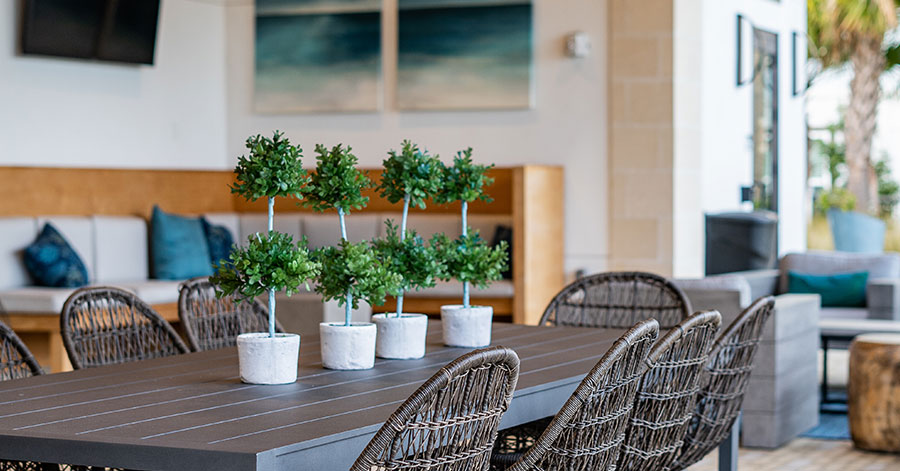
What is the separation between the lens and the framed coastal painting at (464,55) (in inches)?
292

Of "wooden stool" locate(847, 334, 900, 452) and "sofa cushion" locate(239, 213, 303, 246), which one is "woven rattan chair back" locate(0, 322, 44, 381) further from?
"sofa cushion" locate(239, 213, 303, 246)

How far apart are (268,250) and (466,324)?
0.81 m

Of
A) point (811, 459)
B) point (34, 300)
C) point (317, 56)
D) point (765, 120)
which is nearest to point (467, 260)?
point (811, 459)

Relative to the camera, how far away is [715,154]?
782 centimetres

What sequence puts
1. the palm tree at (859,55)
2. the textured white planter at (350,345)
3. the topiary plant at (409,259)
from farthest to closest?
the palm tree at (859,55)
the topiary plant at (409,259)
the textured white planter at (350,345)

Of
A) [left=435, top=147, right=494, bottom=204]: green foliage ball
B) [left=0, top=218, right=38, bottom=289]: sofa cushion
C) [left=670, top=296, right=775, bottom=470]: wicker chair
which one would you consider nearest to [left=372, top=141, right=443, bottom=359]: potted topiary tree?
[left=435, top=147, right=494, bottom=204]: green foliage ball

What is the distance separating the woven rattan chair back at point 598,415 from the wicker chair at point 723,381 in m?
0.61

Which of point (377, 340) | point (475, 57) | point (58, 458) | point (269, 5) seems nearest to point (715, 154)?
point (475, 57)

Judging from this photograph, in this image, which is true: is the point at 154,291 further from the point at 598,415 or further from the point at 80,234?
the point at 598,415

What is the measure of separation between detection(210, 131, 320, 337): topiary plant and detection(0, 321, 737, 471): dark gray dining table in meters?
0.21

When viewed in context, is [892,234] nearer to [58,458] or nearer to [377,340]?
[377,340]

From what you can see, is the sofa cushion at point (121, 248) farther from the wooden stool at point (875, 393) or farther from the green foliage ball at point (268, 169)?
the green foliage ball at point (268, 169)

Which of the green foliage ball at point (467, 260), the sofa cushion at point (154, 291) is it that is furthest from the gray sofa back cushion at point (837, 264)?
the green foliage ball at point (467, 260)

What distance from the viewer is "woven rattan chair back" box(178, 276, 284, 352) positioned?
333 cm
